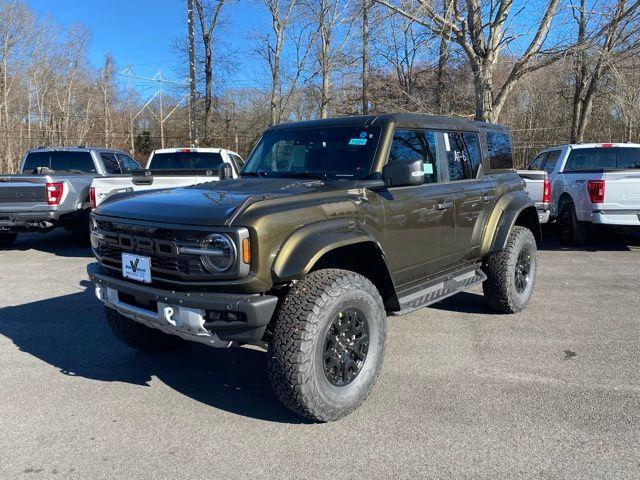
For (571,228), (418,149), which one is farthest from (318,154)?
(571,228)

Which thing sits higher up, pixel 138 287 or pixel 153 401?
pixel 138 287

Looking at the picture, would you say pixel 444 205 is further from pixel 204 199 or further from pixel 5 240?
pixel 5 240

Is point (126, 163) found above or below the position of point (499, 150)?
above

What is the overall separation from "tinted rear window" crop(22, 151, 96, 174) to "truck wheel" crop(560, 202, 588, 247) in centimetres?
975

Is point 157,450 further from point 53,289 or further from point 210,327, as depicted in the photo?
point 53,289

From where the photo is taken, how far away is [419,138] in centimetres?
453

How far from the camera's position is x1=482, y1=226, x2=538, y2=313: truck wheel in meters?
5.38

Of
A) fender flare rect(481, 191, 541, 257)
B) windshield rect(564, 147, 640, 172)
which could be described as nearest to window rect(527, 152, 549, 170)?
windshield rect(564, 147, 640, 172)

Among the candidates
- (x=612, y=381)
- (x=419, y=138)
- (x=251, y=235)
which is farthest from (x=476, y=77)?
(x=251, y=235)

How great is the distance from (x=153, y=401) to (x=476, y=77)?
12909mm

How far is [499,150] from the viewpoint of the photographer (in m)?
5.84

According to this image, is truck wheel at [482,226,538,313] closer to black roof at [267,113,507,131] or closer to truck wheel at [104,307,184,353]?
black roof at [267,113,507,131]

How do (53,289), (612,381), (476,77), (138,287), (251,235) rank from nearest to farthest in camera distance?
(251,235) < (138,287) < (612,381) < (53,289) < (476,77)

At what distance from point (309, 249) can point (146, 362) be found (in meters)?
2.15
